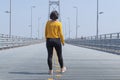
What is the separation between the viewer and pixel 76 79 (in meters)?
11.5

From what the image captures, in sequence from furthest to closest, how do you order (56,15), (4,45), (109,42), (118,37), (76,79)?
(4,45) → (109,42) → (118,37) → (56,15) → (76,79)

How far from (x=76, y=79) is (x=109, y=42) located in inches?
961

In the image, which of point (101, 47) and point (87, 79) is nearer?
point (87, 79)

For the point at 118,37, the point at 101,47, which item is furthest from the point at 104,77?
the point at 101,47

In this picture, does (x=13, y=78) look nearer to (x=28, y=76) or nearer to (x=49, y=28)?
(x=28, y=76)

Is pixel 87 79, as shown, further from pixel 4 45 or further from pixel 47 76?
pixel 4 45

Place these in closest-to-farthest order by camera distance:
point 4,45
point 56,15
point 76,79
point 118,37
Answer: point 76,79
point 56,15
point 118,37
point 4,45

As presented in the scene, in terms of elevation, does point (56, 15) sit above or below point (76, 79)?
above

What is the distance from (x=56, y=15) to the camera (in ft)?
40.3

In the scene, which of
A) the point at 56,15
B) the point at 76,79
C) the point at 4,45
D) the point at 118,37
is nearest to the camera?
the point at 76,79

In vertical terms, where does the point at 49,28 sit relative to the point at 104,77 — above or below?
above

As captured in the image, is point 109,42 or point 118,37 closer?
point 118,37

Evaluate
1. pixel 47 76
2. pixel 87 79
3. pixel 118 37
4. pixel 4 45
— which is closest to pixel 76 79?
pixel 87 79

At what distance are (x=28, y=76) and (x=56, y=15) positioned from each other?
202 centimetres
